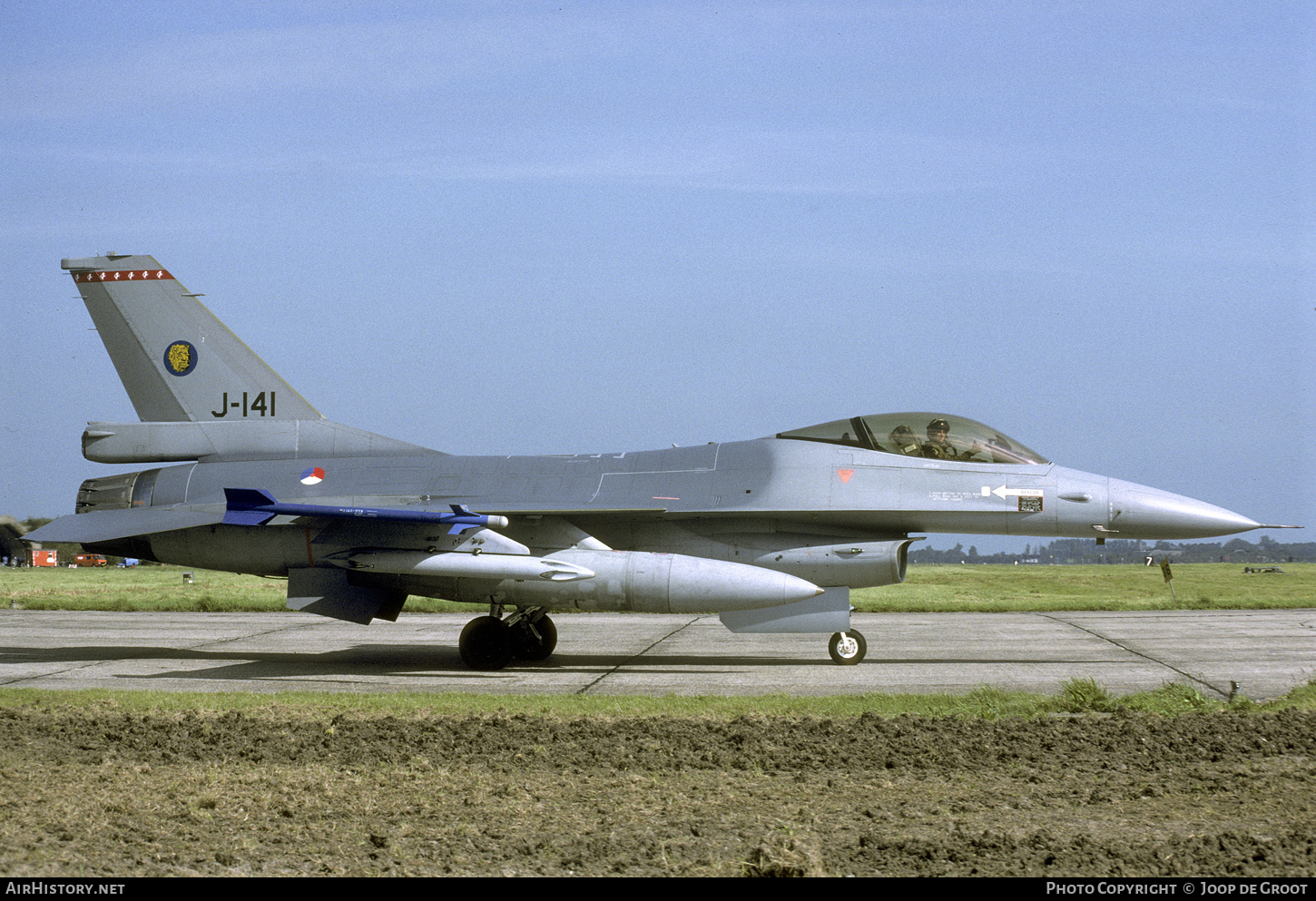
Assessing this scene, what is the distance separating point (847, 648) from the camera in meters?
12.8

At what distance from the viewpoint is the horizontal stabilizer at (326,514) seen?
11656 millimetres

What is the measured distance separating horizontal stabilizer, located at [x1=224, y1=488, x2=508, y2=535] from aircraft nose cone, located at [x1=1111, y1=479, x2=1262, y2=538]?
22.8 ft

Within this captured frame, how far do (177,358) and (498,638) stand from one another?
5933mm

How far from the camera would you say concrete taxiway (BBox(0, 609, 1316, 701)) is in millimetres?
11211

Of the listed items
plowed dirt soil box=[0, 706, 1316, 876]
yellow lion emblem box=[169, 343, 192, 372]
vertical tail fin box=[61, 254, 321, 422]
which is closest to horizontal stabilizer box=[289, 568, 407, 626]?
vertical tail fin box=[61, 254, 321, 422]

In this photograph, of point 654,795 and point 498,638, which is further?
point 498,638

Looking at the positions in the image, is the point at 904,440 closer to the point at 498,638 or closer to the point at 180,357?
the point at 498,638

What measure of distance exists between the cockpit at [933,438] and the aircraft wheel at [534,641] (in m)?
4.14

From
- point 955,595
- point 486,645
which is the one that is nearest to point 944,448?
point 486,645

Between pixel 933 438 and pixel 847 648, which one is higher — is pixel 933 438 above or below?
above

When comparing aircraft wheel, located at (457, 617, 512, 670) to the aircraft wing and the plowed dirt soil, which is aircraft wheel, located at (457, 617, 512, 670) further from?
the plowed dirt soil

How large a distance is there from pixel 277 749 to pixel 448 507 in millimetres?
5907
